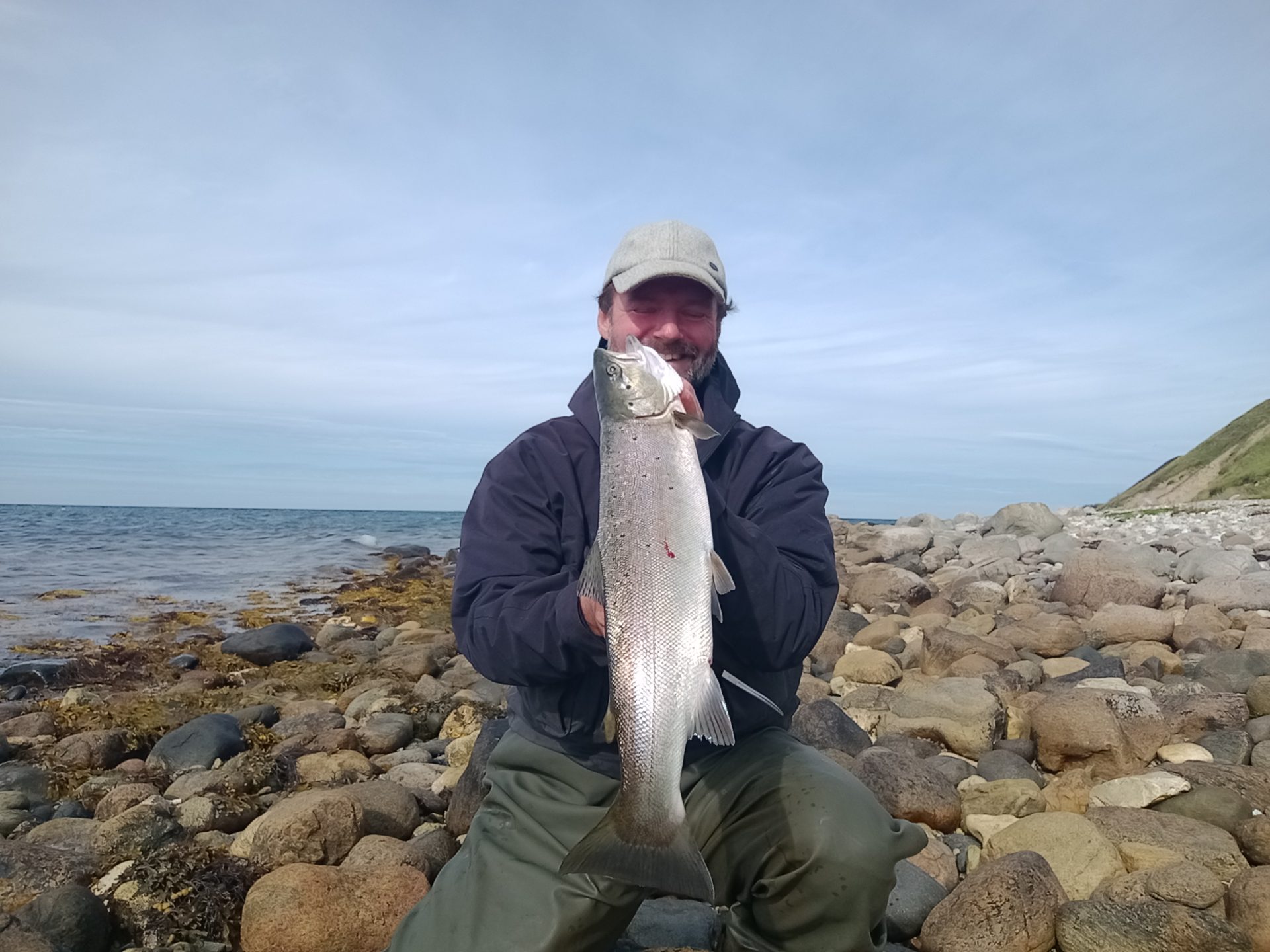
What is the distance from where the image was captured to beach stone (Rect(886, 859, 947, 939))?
4.08 meters

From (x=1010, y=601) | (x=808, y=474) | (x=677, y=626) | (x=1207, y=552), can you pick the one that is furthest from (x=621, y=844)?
(x=1207, y=552)

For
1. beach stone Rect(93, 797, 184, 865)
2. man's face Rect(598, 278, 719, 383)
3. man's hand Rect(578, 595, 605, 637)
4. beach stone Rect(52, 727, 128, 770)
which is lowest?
beach stone Rect(52, 727, 128, 770)

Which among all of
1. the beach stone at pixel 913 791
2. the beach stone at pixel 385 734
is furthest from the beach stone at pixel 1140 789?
the beach stone at pixel 385 734

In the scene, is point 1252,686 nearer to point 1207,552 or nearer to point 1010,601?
point 1010,601

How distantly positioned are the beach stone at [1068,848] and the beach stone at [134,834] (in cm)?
478

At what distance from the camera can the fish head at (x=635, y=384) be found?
3.04m

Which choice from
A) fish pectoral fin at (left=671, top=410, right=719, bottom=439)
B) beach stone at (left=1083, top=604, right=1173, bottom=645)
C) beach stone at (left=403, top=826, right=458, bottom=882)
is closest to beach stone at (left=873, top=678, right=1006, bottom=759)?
beach stone at (left=1083, top=604, right=1173, bottom=645)

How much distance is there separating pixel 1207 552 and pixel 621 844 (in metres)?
13.4

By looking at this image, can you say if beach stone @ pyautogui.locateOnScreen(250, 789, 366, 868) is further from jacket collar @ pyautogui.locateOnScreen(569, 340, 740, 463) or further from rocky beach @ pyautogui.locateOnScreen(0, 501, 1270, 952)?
jacket collar @ pyautogui.locateOnScreen(569, 340, 740, 463)

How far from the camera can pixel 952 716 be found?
6805 mm

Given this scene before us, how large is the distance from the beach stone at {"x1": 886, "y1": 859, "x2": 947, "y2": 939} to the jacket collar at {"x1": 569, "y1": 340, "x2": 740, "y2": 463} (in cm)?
214

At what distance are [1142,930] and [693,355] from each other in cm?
324

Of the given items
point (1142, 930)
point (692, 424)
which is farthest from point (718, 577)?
point (1142, 930)

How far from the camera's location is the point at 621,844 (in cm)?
300
